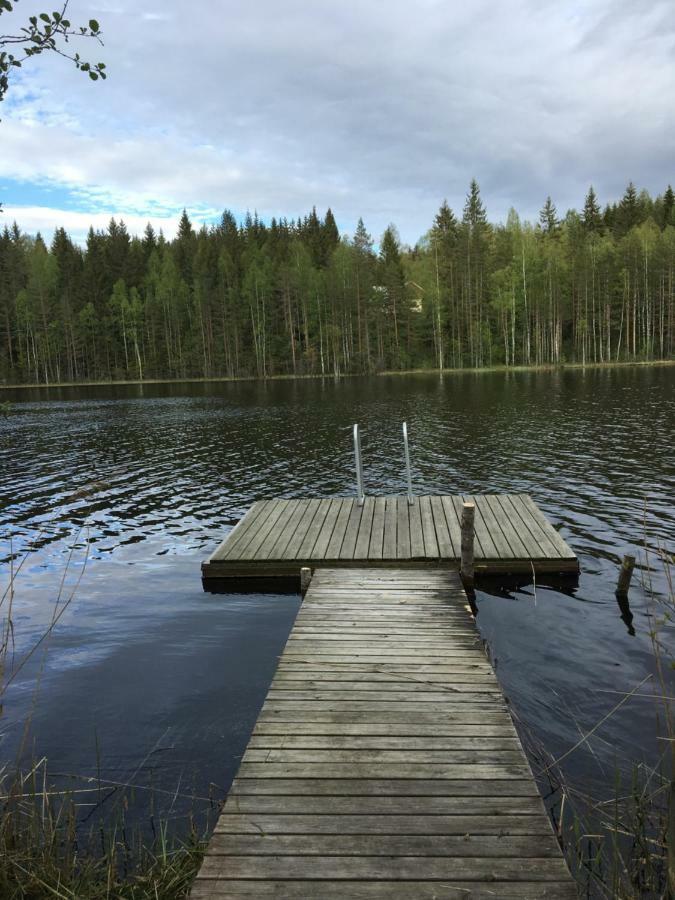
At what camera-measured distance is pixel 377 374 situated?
62.4m

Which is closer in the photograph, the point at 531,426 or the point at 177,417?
the point at 531,426

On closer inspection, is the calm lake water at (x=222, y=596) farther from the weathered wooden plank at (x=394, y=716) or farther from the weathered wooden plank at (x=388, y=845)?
the weathered wooden plank at (x=388, y=845)

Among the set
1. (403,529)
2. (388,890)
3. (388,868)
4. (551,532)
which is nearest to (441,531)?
(403,529)

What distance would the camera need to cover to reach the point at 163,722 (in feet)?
18.5

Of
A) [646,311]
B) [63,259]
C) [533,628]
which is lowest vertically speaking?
[533,628]

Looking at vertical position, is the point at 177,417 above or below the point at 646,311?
below

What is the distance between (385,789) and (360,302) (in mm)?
62872

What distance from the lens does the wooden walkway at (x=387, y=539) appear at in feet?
27.0

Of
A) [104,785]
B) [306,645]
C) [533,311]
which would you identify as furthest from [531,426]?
[533,311]

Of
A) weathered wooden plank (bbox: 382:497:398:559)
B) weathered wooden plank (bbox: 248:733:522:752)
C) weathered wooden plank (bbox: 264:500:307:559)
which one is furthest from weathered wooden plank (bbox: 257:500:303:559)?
weathered wooden plank (bbox: 248:733:522:752)

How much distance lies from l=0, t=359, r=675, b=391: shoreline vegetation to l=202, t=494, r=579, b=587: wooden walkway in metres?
48.6

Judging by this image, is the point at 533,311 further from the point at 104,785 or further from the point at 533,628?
the point at 104,785

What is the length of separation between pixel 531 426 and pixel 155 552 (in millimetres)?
17249

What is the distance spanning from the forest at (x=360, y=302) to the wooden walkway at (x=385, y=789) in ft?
192
